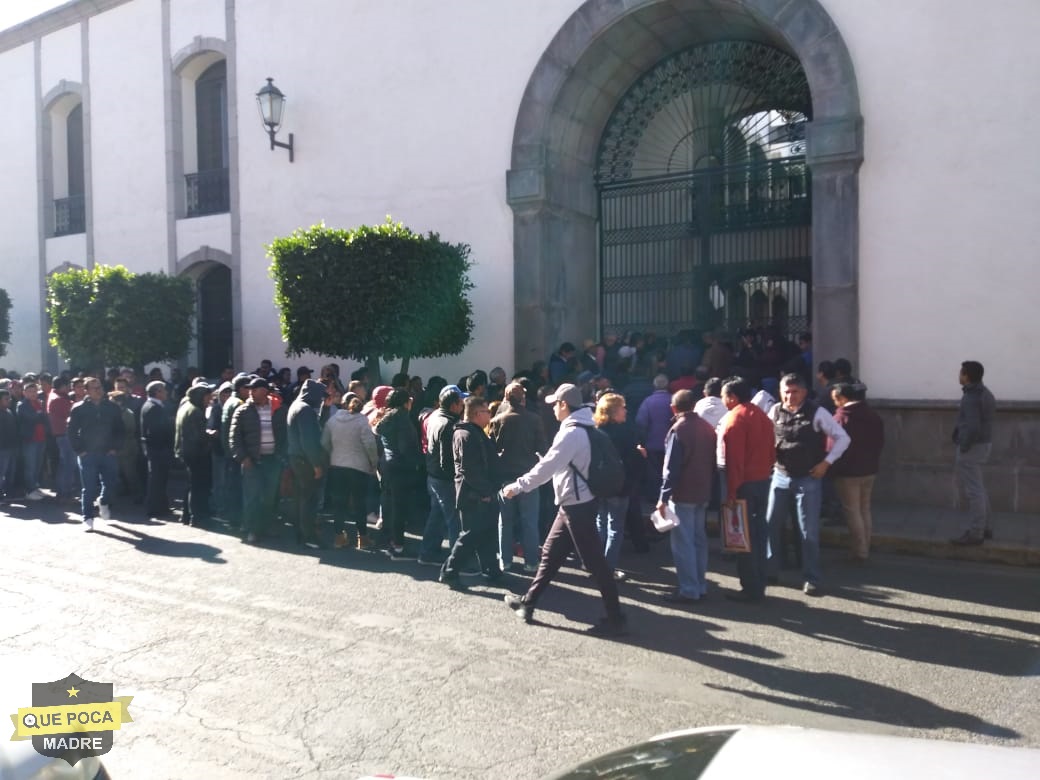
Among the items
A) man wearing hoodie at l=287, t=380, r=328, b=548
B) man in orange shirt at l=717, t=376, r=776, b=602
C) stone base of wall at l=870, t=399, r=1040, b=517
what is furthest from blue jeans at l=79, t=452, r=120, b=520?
stone base of wall at l=870, t=399, r=1040, b=517

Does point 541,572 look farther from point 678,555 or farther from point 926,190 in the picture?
point 926,190

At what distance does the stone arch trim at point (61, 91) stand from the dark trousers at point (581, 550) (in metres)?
16.8

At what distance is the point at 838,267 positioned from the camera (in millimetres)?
10188

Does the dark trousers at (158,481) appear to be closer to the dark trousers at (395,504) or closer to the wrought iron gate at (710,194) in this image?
the dark trousers at (395,504)

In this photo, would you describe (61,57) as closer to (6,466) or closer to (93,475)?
(6,466)

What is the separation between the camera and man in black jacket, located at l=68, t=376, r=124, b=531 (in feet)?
32.7

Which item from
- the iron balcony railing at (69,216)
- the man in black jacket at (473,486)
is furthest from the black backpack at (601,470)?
the iron balcony railing at (69,216)

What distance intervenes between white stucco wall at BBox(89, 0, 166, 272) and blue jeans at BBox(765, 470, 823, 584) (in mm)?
13518

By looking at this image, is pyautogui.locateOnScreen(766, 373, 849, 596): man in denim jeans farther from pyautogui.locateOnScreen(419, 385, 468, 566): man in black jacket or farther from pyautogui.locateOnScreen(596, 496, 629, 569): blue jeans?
→ pyautogui.locateOnScreen(419, 385, 468, 566): man in black jacket

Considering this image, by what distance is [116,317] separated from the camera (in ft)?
48.0

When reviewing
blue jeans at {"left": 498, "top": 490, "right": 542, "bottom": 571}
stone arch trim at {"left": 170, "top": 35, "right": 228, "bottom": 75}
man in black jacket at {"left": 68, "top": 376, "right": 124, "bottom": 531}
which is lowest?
blue jeans at {"left": 498, "top": 490, "right": 542, "bottom": 571}

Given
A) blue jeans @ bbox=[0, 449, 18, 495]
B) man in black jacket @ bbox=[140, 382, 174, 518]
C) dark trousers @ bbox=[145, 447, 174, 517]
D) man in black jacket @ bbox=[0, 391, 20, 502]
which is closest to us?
man in black jacket @ bbox=[140, 382, 174, 518]

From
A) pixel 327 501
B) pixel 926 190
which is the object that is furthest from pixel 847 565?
pixel 327 501

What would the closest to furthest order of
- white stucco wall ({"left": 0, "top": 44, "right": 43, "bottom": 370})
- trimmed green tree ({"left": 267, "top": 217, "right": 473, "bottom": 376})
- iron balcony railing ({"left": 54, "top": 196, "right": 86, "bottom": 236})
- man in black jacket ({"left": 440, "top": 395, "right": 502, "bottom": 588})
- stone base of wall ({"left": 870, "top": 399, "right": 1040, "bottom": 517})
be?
1. man in black jacket ({"left": 440, "top": 395, "right": 502, "bottom": 588})
2. stone base of wall ({"left": 870, "top": 399, "right": 1040, "bottom": 517})
3. trimmed green tree ({"left": 267, "top": 217, "right": 473, "bottom": 376})
4. iron balcony railing ({"left": 54, "top": 196, "right": 86, "bottom": 236})
5. white stucco wall ({"left": 0, "top": 44, "right": 43, "bottom": 370})
